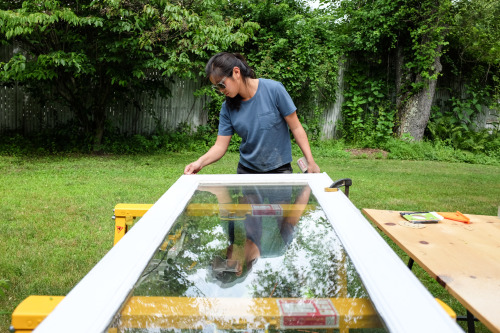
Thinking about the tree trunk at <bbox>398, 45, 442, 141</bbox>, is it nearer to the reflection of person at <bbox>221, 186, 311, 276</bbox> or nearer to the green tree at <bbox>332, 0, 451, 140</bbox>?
the green tree at <bbox>332, 0, 451, 140</bbox>

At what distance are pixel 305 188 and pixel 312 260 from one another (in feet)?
2.81

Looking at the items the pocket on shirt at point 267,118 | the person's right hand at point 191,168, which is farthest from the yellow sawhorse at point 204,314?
the pocket on shirt at point 267,118

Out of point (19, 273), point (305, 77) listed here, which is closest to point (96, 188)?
point (19, 273)

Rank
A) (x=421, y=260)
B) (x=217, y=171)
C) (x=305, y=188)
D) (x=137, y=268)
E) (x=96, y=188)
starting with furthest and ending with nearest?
(x=217, y=171) → (x=96, y=188) → (x=305, y=188) → (x=421, y=260) → (x=137, y=268)

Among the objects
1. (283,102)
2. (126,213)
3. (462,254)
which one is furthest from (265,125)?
(462,254)

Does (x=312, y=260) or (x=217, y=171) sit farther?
(x=217, y=171)

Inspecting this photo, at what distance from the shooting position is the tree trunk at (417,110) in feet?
35.3

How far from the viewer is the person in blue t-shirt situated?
108 inches

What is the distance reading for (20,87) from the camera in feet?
30.1

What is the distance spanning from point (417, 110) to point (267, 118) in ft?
30.0

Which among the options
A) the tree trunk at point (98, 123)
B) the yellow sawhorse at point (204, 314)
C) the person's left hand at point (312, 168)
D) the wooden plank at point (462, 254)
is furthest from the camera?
the tree trunk at point (98, 123)

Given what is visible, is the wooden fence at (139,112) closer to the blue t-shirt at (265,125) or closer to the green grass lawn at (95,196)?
the green grass lawn at (95,196)

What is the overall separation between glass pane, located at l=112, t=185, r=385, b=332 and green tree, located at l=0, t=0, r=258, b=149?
6.13 meters

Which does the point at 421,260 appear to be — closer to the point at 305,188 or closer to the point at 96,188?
the point at 305,188
